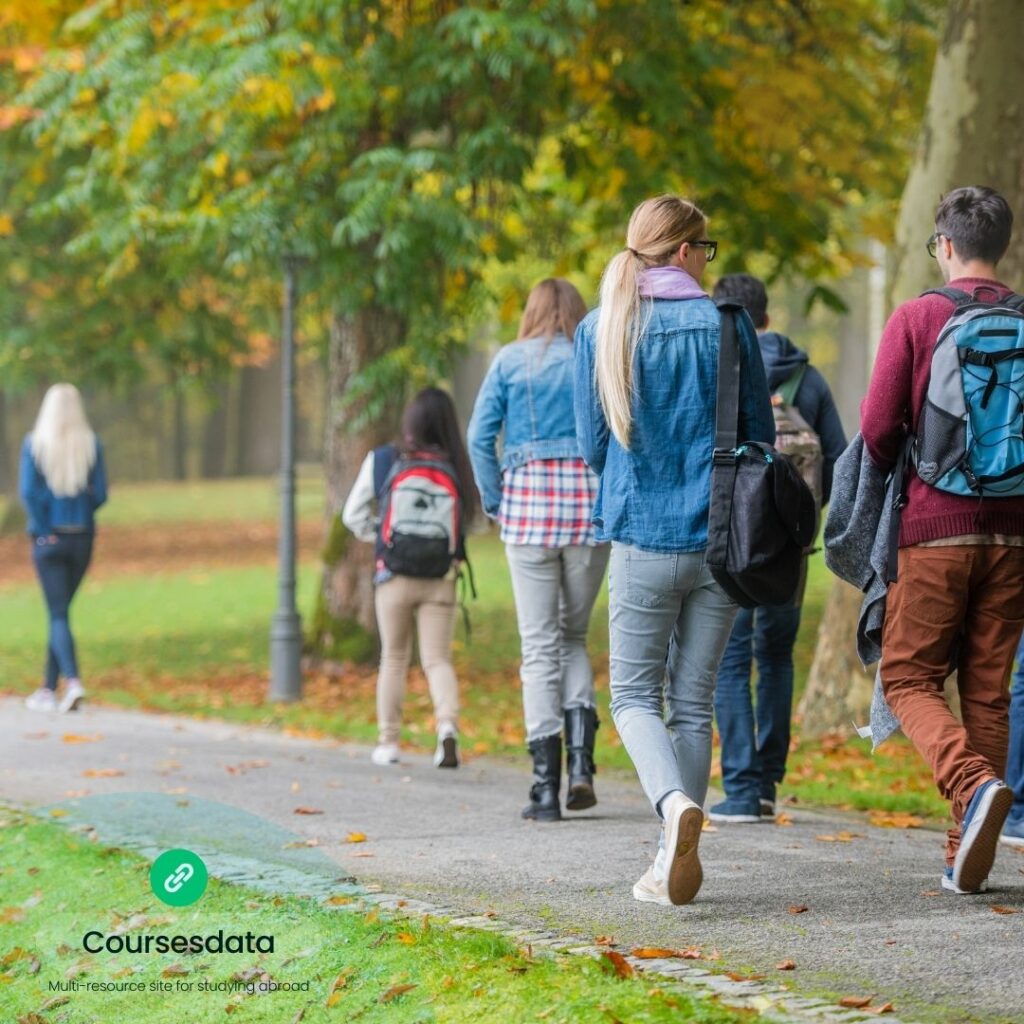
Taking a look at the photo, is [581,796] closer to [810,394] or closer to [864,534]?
Result: [810,394]

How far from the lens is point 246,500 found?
36688 millimetres

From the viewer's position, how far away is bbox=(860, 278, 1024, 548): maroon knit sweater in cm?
514

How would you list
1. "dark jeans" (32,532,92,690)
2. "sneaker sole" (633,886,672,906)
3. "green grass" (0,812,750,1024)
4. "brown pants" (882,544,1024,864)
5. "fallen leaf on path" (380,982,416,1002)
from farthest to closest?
"dark jeans" (32,532,92,690) → "sneaker sole" (633,886,672,906) → "brown pants" (882,544,1024,864) → "fallen leaf on path" (380,982,416,1002) → "green grass" (0,812,750,1024)

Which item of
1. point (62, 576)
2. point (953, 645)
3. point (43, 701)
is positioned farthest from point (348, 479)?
point (953, 645)

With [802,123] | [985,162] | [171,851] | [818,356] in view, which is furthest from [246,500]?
[171,851]

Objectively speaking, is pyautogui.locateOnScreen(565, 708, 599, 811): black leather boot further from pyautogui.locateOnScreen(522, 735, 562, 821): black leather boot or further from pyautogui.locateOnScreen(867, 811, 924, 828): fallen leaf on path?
pyautogui.locateOnScreen(867, 811, 924, 828): fallen leaf on path

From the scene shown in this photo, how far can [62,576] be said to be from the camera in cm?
1186

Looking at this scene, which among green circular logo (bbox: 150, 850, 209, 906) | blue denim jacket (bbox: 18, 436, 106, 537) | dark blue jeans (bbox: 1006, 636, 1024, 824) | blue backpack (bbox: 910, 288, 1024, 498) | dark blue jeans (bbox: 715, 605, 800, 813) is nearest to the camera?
blue backpack (bbox: 910, 288, 1024, 498)

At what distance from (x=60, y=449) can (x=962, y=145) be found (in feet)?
20.2

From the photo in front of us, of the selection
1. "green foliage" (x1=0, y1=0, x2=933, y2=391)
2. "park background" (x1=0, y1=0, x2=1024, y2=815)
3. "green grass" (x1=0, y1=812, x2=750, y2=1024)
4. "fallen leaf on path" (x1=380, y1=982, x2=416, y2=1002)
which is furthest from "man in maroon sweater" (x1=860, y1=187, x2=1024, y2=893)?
"green foliage" (x1=0, y1=0, x2=933, y2=391)

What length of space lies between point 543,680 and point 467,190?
17.2 feet

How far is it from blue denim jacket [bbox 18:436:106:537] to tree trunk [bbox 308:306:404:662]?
2.21 m

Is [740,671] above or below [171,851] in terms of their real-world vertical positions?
above

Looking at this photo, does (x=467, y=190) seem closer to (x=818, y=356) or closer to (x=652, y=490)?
(x=652, y=490)
